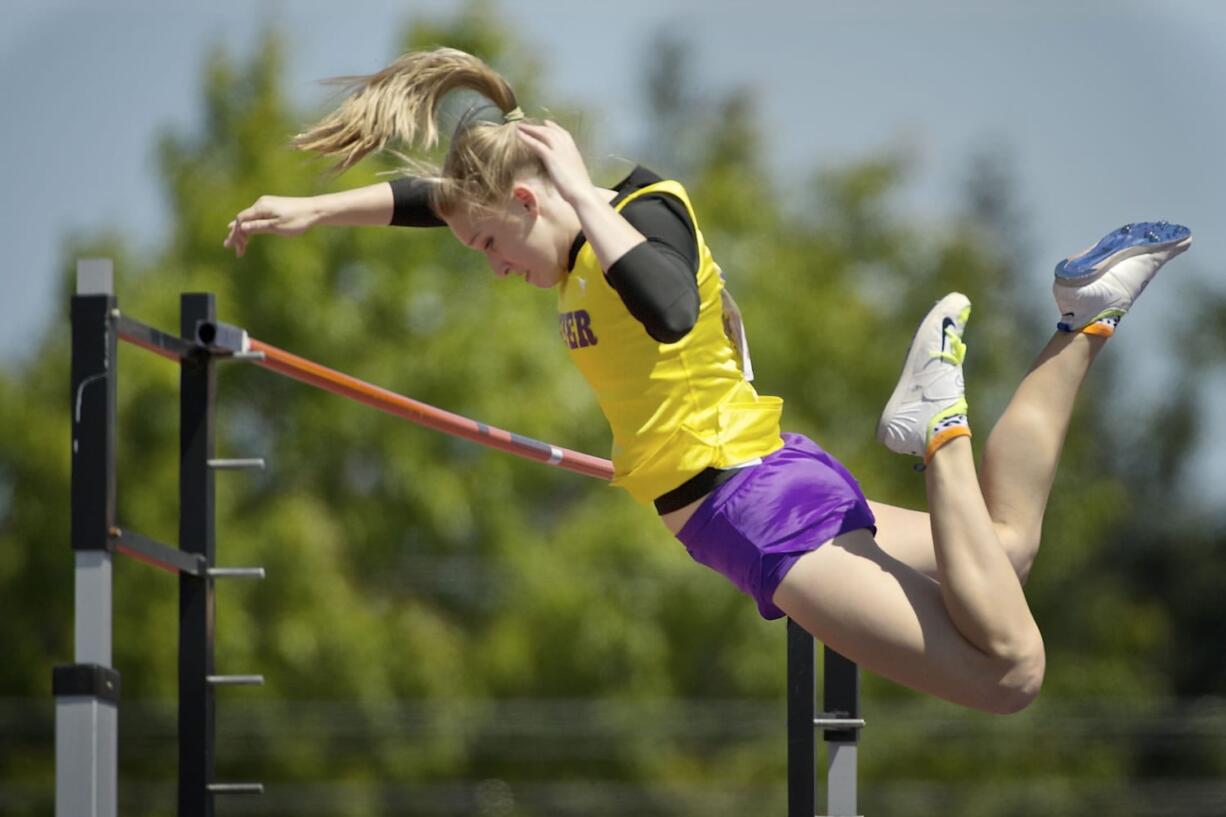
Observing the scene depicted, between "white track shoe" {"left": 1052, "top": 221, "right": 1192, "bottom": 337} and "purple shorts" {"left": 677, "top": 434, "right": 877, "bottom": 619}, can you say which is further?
"white track shoe" {"left": 1052, "top": 221, "right": 1192, "bottom": 337}

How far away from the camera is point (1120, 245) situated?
3.63 m

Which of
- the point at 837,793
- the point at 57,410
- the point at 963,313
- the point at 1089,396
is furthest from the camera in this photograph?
the point at 1089,396

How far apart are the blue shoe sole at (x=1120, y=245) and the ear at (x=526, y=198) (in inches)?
43.4

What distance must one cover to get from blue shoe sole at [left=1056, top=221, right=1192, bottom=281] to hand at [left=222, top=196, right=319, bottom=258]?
154cm

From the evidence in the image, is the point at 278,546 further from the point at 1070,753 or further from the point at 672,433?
the point at 672,433

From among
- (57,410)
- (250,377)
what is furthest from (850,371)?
(57,410)

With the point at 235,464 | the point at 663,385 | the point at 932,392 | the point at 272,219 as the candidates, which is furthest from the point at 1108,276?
the point at 235,464

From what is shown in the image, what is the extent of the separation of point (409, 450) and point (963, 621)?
45.7ft

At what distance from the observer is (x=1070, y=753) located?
1989 cm

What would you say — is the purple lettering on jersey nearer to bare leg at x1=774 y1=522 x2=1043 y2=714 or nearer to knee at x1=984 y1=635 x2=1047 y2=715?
bare leg at x1=774 y1=522 x2=1043 y2=714

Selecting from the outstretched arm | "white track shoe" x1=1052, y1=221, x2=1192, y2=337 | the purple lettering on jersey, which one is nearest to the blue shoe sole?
"white track shoe" x1=1052, y1=221, x2=1192, y2=337

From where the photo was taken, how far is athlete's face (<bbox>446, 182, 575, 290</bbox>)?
3322 mm

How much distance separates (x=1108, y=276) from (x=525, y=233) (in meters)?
1.20

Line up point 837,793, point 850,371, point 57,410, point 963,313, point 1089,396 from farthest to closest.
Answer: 1. point 1089,396
2. point 850,371
3. point 57,410
4. point 837,793
5. point 963,313
